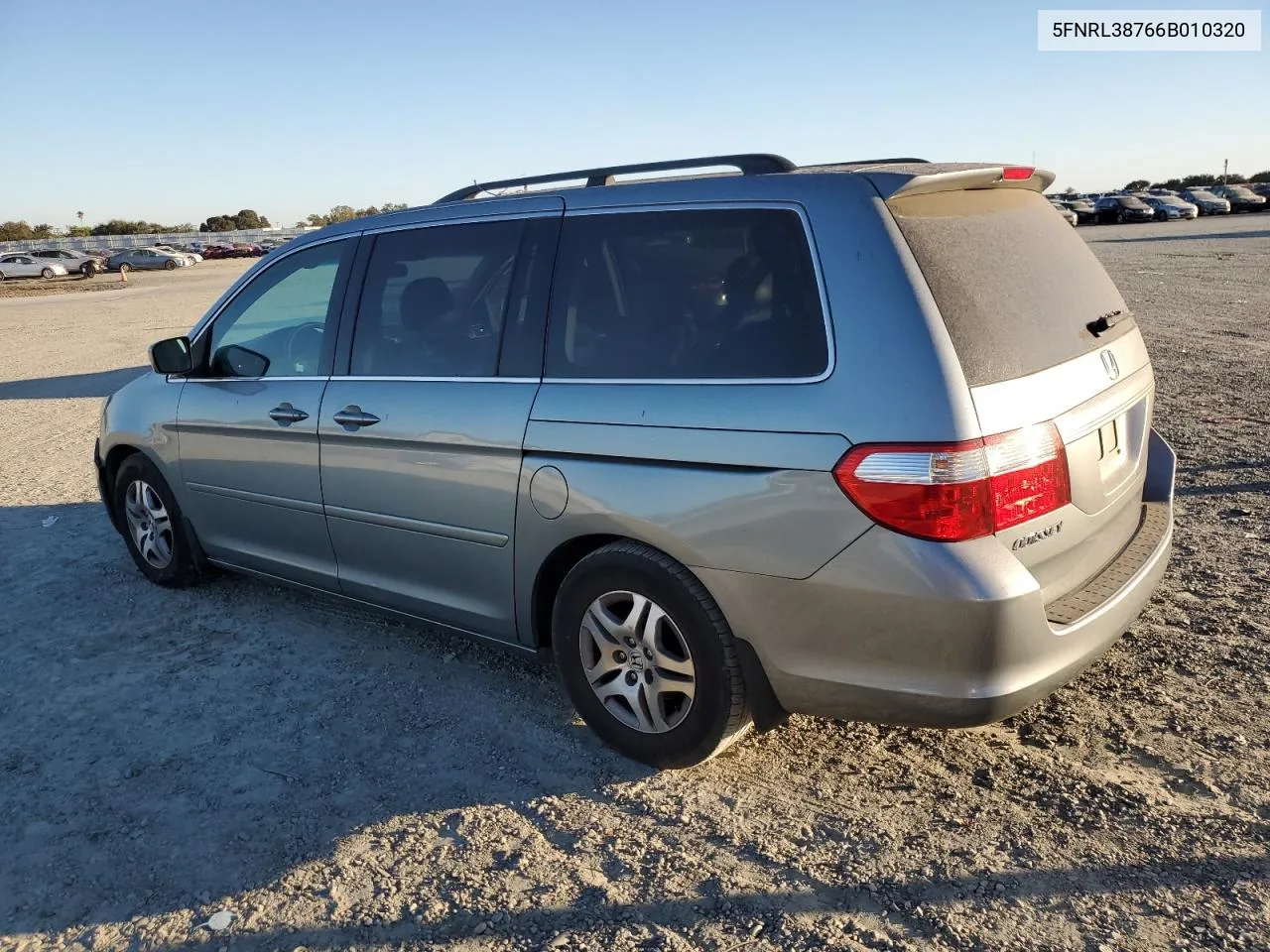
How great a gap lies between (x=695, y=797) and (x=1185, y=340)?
1140 cm

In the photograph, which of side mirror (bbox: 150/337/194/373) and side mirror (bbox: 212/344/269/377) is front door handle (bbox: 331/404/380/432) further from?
side mirror (bbox: 150/337/194/373)

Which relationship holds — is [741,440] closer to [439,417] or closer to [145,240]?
[439,417]

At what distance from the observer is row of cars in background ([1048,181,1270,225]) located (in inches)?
2117

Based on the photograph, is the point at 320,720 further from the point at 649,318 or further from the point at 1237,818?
the point at 1237,818

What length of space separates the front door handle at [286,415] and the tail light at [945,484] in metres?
2.55

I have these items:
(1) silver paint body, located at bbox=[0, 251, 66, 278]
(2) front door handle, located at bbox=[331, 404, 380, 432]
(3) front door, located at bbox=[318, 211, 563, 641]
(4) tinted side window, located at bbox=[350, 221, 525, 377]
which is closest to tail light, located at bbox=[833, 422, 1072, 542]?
(3) front door, located at bbox=[318, 211, 563, 641]

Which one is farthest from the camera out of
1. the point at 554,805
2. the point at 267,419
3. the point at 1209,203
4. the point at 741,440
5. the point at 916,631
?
the point at 1209,203

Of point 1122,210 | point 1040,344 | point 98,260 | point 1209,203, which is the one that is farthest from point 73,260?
point 1209,203

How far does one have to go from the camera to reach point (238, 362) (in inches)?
189

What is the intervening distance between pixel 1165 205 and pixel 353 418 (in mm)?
60382

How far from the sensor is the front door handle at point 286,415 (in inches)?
170

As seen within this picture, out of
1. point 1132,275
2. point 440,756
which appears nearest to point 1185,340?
point 1132,275

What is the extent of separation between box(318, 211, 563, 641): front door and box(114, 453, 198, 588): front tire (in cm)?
138

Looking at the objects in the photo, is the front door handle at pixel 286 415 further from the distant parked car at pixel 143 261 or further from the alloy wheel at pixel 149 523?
the distant parked car at pixel 143 261
